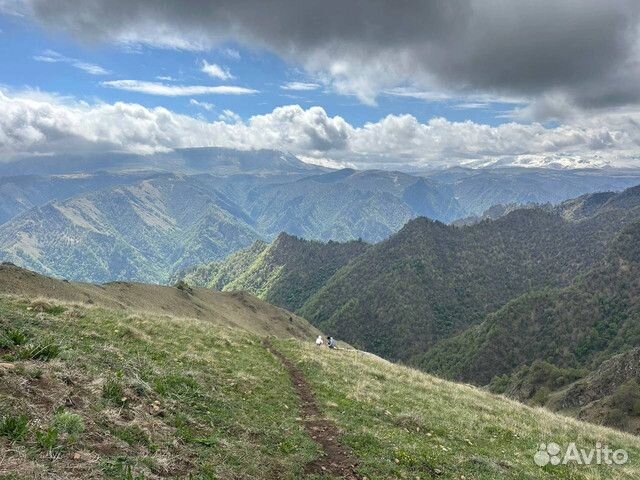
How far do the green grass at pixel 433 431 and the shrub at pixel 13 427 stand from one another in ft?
30.4

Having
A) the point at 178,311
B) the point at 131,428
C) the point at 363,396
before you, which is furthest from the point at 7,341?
the point at 178,311

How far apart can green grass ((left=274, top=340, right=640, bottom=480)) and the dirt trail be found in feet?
1.39

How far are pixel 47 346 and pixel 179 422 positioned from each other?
5.28m

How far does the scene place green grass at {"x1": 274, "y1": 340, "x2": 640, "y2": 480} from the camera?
1521 centimetres

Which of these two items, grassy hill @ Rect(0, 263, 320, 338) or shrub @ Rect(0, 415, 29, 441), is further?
grassy hill @ Rect(0, 263, 320, 338)

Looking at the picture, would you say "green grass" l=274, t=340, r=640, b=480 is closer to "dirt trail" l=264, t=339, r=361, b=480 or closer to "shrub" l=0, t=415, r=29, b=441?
"dirt trail" l=264, t=339, r=361, b=480

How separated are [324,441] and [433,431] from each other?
6694 millimetres

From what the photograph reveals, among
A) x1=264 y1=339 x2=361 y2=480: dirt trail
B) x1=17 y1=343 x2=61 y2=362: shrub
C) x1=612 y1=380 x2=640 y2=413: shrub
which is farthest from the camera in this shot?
x1=612 y1=380 x2=640 y2=413: shrub

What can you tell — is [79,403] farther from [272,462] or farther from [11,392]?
[272,462]

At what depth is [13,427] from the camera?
30.7 ft

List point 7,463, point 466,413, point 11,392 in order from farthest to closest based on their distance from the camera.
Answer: point 466,413
point 11,392
point 7,463

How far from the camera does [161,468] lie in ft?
32.8

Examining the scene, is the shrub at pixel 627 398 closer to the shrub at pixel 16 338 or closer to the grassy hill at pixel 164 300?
the grassy hill at pixel 164 300

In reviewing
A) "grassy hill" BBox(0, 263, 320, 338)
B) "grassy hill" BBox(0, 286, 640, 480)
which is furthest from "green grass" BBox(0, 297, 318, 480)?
"grassy hill" BBox(0, 263, 320, 338)
